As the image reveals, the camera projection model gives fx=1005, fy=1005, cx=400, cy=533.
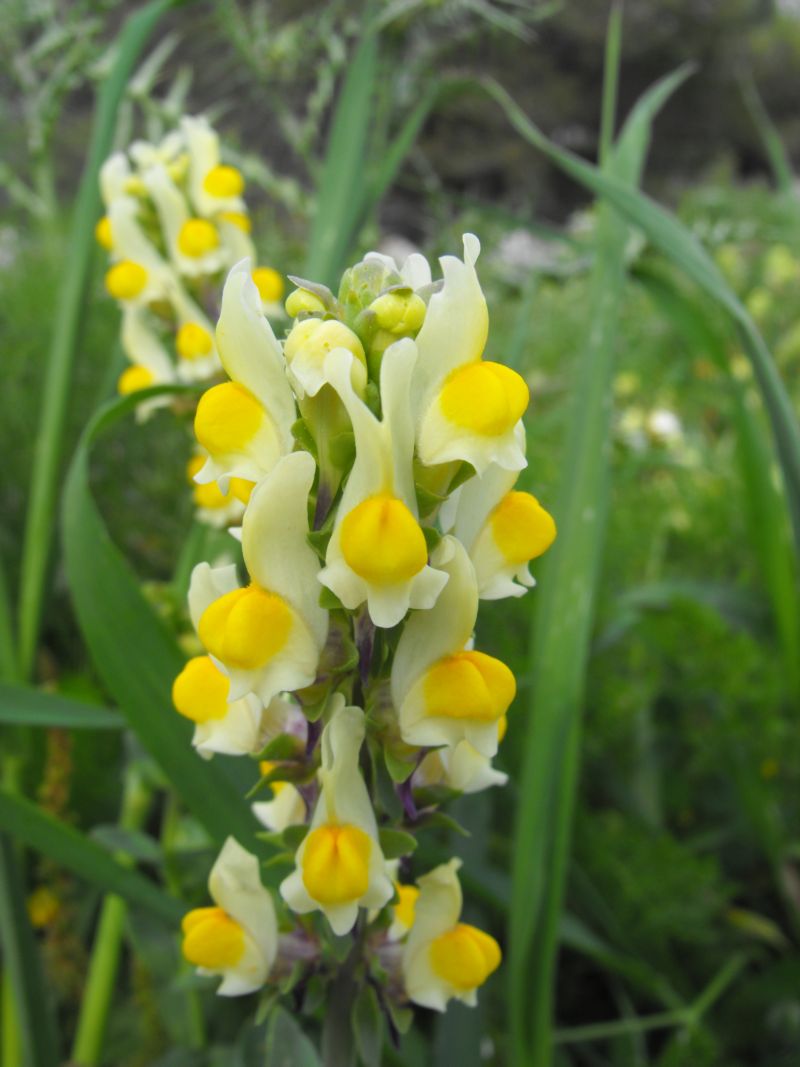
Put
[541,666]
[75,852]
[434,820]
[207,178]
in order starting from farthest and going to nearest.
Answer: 1. [207,178]
2. [541,666]
3. [75,852]
4. [434,820]

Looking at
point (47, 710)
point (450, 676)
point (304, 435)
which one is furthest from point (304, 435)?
point (47, 710)

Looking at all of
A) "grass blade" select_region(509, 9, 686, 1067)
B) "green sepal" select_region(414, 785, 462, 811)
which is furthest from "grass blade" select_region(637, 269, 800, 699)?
"green sepal" select_region(414, 785, 462, 811)

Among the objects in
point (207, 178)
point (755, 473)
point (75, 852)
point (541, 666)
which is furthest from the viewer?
point (755, 473)

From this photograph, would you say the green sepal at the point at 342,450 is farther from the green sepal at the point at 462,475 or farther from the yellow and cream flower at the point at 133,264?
the yellow and cream flower at the point at 133,264

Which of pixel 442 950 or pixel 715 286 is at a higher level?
pixel 715 286

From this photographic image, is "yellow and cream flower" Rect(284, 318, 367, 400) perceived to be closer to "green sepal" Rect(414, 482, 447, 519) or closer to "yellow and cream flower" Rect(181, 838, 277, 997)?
"green sepal" Rect(414, 482, 447, 519)

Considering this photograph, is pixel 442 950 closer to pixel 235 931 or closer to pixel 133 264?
pixel 235 931

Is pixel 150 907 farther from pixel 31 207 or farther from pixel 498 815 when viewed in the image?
pixel 31 207

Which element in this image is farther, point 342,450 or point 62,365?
point 62,365

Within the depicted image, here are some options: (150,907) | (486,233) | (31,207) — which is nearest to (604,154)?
(486,233)
